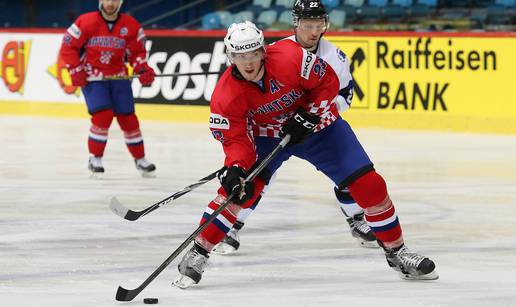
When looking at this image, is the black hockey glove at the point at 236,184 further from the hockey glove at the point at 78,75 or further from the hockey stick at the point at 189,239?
the hockey glove at the point at 78,75

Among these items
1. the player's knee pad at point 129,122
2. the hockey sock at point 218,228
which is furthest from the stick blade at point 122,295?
the player's knee pad at point 129,122

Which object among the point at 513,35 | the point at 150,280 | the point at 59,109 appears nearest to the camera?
the point at 150,280

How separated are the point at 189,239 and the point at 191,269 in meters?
0.13

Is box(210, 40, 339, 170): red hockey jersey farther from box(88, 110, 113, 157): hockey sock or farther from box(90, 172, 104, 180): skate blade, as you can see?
box(88, 110, 113, 157): hockey sock

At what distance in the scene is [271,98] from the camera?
17.4 ft

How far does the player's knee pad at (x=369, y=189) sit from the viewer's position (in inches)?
213

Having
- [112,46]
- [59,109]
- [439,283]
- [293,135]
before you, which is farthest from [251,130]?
[59,109]

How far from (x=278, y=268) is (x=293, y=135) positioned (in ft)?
2.23

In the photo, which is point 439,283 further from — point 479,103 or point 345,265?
point 479,103

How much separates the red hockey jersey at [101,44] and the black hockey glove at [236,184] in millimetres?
4697

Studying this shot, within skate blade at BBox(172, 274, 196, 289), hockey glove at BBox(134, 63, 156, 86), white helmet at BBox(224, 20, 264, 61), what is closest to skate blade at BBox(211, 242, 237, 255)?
skate blade at BBox(172, 274, 196, 289)

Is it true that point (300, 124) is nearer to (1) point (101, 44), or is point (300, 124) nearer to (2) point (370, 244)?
→ (2) point (370, 244)

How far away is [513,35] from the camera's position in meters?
12.4

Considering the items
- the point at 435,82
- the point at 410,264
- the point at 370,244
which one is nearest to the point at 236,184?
the point at 410,264
